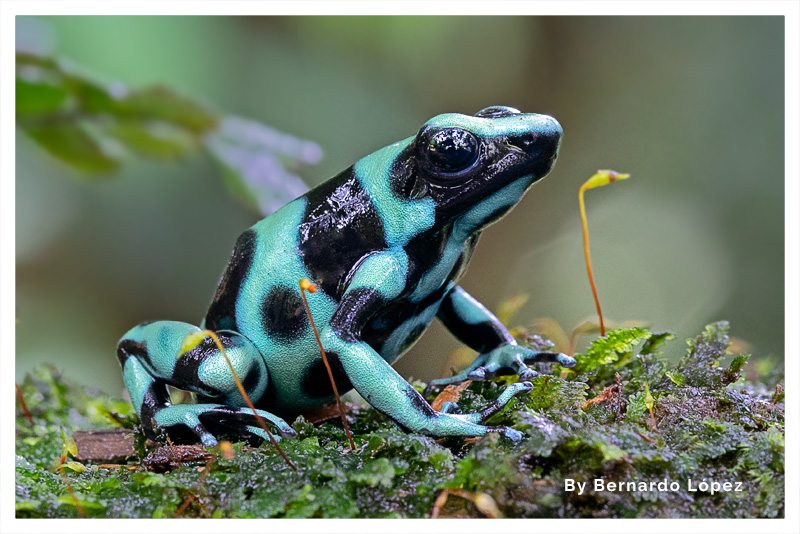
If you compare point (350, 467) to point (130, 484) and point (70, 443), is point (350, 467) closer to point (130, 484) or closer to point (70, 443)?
point (130, 484)

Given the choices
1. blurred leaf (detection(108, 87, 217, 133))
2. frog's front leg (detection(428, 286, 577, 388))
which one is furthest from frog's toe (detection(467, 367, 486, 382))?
blurred leaf (detection(108, 87, 217, 133))

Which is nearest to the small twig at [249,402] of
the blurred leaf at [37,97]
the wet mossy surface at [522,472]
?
the wet mossy surface at [522,472]

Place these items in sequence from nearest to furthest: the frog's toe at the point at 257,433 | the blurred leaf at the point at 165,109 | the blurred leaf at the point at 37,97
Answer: the frog's toe at the point at 257,433, the blurred leaf at the point at 37,97, the blurred leaf at the point at 165,109

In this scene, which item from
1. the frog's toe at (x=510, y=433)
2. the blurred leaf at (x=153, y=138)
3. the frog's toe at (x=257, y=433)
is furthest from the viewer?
the blurred leaf at (x=153, y=138)

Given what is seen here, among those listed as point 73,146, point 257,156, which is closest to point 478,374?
point 257,156

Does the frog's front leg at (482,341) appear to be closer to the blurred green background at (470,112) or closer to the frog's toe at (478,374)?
the frog's toe at (478,374)

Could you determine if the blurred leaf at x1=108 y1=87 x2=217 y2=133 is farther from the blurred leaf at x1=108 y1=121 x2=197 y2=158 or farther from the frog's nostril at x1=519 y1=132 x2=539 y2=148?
the frog's nostril at x1=519 y1=132 x2=539 y2=148
